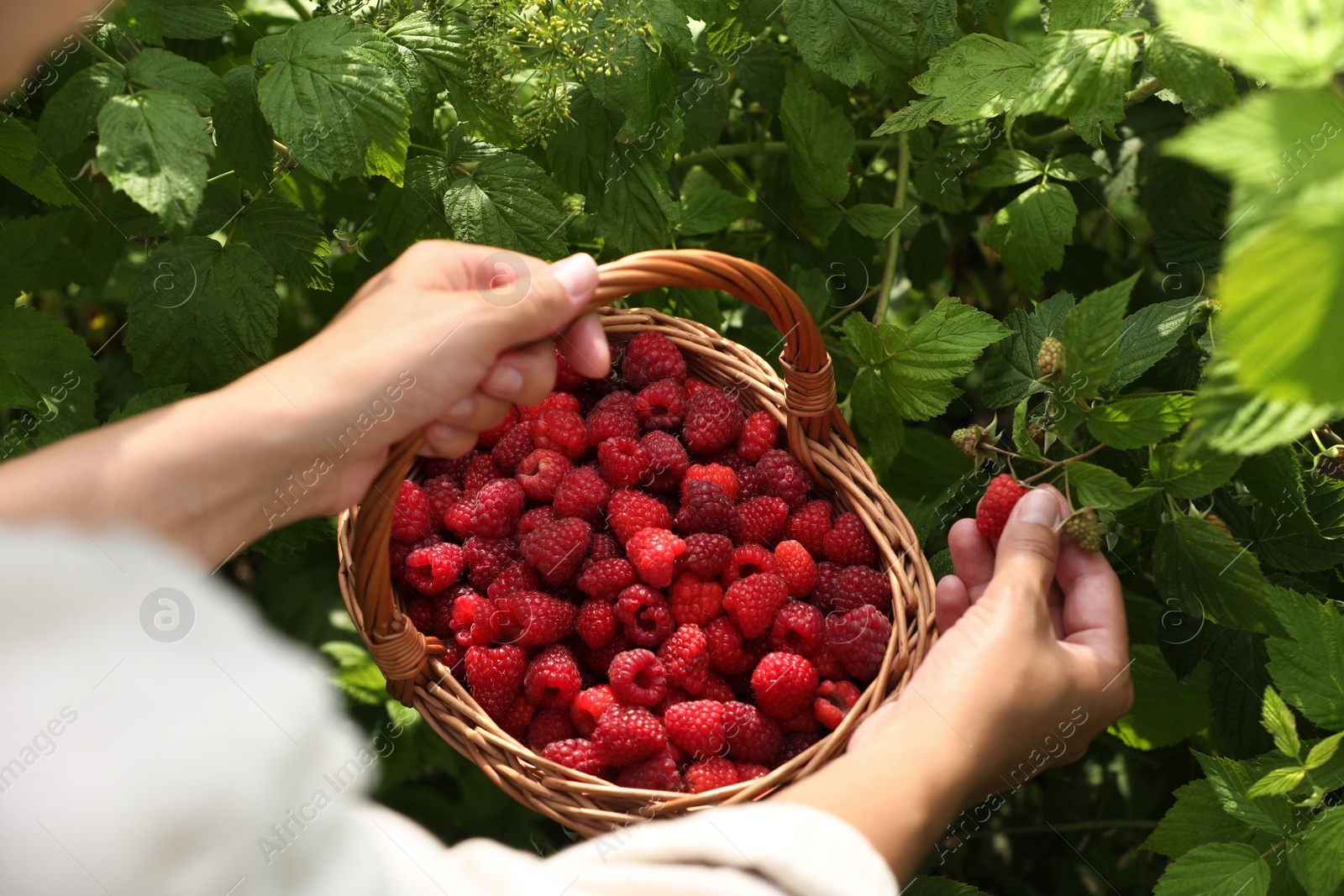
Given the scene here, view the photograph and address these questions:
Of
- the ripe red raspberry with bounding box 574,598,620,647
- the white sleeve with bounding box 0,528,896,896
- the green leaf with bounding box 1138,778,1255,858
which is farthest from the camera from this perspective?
the ripe red raspberry with bounding box 574,598,620,647

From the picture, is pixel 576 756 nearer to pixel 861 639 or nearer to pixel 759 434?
pixel 861 639

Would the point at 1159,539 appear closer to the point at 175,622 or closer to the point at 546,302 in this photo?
the point at 546,302

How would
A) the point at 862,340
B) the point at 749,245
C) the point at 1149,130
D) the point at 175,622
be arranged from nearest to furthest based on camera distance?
the point at 175,622, the point at 862,340, the point at 1149,130, the point at 749,245

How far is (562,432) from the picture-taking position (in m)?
1.23

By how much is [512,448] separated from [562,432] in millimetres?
83

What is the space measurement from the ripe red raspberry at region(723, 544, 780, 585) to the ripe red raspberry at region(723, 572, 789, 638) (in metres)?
0.03

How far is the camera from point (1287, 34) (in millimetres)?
540

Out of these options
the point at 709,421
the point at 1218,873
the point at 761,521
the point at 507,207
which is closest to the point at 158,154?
the point at 507,207

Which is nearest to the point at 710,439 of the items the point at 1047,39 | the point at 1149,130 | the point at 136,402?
the point at 1047,39

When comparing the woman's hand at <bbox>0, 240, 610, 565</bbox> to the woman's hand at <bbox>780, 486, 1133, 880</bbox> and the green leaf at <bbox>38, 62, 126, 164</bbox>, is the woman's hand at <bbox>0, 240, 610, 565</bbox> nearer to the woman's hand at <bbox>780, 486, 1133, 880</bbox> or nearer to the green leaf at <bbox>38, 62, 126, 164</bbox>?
the green leaf at <bbox>38, 62, 126, 164</bbox>

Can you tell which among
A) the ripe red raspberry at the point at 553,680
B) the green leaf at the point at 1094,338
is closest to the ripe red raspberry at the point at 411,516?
the ripe red raspberry at the point at 553,680

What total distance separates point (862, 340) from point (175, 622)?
88 cm

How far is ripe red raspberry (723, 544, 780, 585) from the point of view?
1158 millimetres

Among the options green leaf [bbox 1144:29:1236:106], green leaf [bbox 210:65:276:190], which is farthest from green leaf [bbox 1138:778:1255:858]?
green leaf [bbox 210:65:276:190]
